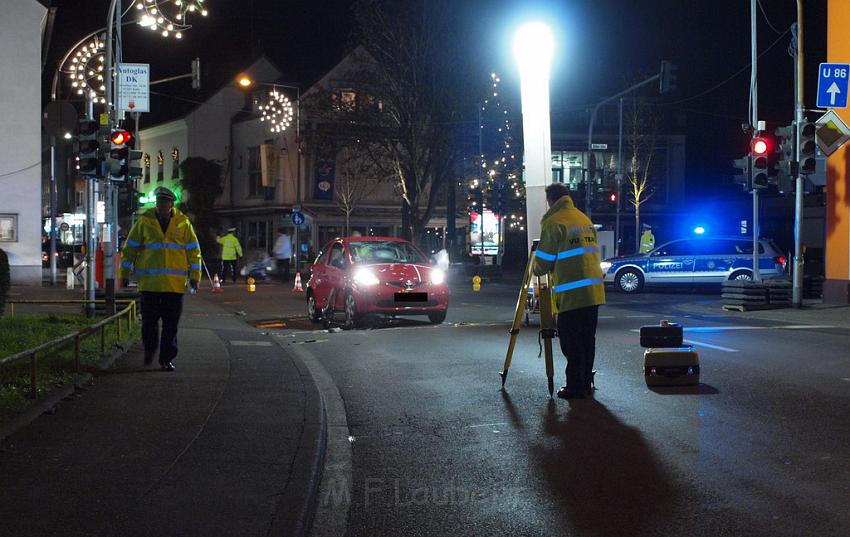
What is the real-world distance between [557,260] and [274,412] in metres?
2.74

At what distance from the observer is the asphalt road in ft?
16.1

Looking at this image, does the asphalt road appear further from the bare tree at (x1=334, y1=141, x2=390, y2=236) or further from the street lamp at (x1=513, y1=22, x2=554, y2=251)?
the bare tree at (x1=334, y1=141, x2=390, y2=236)

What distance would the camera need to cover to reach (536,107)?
11719 millimetres

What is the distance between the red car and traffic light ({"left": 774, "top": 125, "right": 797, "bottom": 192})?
7.95 meters

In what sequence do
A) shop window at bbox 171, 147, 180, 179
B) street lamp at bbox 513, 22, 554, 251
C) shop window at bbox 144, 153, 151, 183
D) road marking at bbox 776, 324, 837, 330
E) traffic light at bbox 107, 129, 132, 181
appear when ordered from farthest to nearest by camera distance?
shop window at bbox 144, 153, 151, 183 < shop window at bbox 171, 147, 180, 179 < traffic light at bbox 107, 129, 132, 181 < road marking at bbox 776, 324, 837, 330 < street lamp at bbox 513, 22, 554, 251

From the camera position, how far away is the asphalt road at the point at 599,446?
491cm

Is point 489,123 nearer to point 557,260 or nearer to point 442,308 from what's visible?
point 442,308

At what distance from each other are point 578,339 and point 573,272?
0.59m

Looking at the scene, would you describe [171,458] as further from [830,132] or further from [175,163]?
[175,163]

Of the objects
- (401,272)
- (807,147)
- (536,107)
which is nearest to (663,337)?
(536,107)

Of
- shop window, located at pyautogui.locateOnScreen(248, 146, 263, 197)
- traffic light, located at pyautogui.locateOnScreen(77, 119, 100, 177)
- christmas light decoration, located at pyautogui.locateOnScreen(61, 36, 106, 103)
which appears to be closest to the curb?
traffic light, located at pyautogui.locateOnScreen(77, 119, 100, 177)

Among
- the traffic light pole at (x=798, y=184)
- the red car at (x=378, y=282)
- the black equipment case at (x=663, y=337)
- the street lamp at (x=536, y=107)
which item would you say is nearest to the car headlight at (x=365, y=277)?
the red car at (x=378, y=282)

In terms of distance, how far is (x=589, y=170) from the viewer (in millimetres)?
50281

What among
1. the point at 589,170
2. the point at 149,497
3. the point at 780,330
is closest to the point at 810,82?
the point at 589,170
